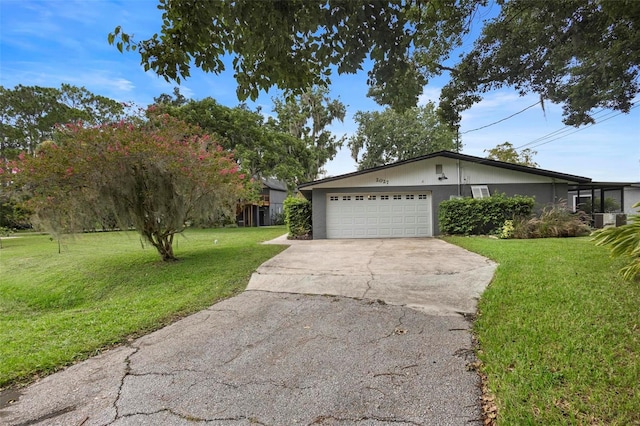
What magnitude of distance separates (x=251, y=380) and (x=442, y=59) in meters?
6.95

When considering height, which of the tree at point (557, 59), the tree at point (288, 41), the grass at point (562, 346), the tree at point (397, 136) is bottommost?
the grass at point (562, 346)

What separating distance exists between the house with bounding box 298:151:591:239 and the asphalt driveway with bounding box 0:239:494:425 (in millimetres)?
8772

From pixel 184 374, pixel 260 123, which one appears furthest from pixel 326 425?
pixel 260 123

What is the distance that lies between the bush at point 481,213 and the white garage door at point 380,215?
1.26 meters

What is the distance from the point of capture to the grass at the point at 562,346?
210 cm

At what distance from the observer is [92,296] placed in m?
7.02

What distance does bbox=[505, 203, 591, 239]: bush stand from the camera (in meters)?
10.9

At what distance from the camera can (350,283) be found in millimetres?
5742

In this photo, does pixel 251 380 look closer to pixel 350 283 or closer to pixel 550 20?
pixel 350 283

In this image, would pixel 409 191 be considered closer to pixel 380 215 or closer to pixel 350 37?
pixel 380 215

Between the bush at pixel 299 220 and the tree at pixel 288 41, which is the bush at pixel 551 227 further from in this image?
the tree at pixel 288 41

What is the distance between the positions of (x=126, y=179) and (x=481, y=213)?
11.0m

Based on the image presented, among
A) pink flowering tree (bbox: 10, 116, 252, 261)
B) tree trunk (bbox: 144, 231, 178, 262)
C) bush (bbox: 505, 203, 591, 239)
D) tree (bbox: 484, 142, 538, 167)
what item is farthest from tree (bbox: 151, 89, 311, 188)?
tree (bbox: 484, 142, 538, 167)

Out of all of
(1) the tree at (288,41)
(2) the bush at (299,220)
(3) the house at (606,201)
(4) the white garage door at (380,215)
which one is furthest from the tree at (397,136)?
(1) the tree at (288,41)
